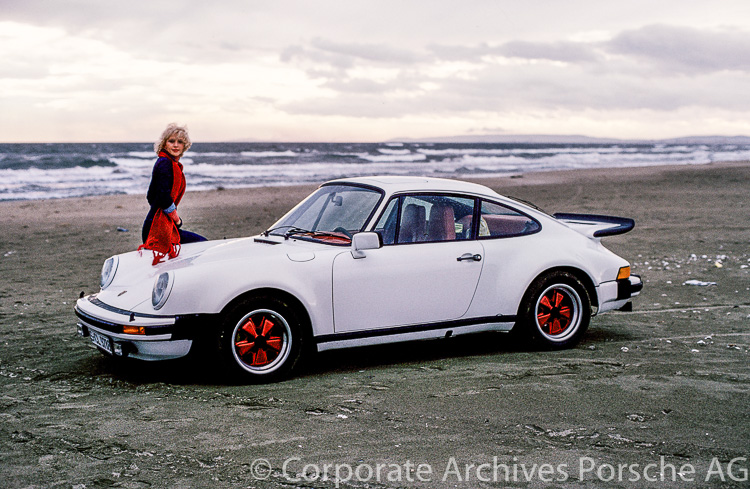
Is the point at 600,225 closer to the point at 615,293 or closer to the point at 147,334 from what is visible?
the point at 615,293

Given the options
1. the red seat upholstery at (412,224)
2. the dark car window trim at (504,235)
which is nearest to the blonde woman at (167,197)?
the red seat upholstery at (412,224)

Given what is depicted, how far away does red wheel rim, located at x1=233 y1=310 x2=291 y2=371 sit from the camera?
5266 mm

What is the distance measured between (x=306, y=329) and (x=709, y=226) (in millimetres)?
11261

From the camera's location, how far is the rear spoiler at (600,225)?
6715mm

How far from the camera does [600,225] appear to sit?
6875mm

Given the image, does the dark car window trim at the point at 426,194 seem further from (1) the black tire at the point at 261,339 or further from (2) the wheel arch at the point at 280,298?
(1) the black tire at the point at 261,339

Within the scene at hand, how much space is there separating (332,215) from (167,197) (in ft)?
5.20

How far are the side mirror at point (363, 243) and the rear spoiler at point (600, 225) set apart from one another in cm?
211

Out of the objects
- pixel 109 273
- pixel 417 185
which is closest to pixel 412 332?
pixel 417 185

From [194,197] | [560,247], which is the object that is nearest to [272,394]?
[560,247]

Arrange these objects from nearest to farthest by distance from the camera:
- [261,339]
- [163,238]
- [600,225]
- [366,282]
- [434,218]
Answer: [261,339] → [366,282] → [434,218] → [163,238] → [600,225]

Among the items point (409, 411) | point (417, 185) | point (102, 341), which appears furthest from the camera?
point (417, 185)

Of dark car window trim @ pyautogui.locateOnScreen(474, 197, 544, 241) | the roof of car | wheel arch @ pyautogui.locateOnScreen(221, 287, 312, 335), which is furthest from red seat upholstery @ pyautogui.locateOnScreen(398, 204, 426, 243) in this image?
wheel arch @ pyautogui.locateOnScreen(221, 287, 312, 335)

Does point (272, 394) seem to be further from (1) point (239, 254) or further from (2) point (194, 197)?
(2) point (194, 197)
